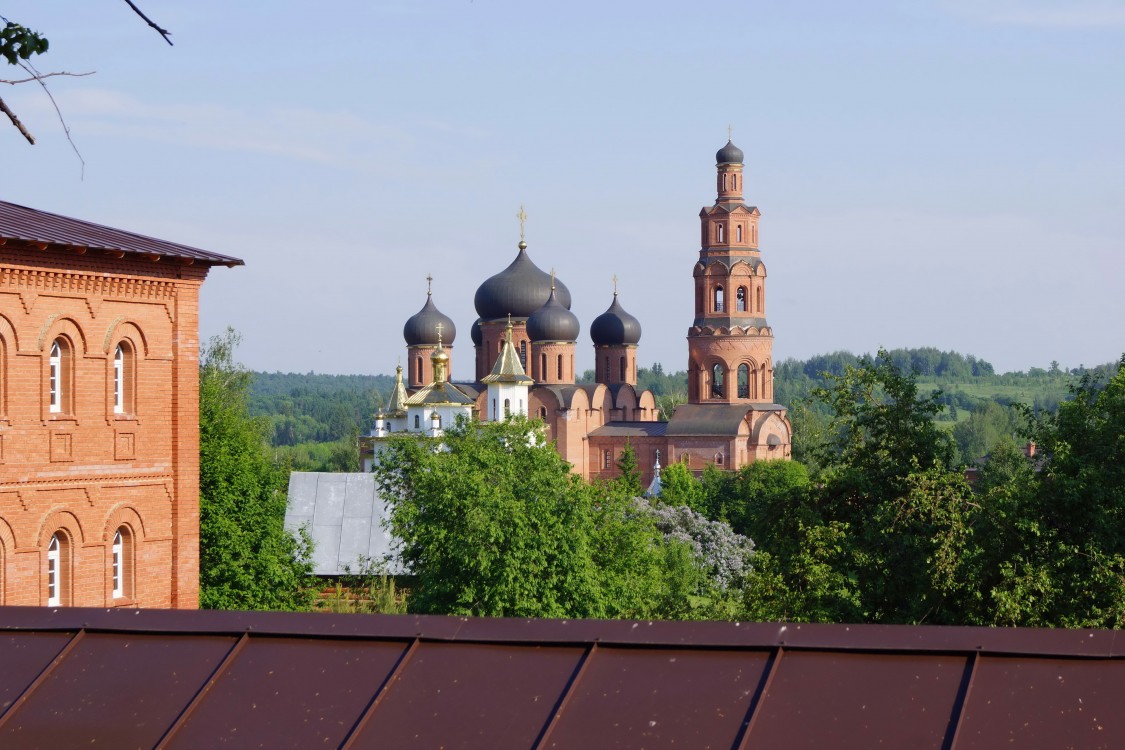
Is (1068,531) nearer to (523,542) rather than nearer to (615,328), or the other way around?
(523,542)

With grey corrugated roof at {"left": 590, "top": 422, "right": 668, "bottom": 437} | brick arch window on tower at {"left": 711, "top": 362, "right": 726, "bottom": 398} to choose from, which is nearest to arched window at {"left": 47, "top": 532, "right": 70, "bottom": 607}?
brick arch window on tower at {"left": 711, "top": 362, "right": 726, "bottom": 398}

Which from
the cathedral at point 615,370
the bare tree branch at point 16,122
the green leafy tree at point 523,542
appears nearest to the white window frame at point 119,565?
the green leafy tree at point 523,542

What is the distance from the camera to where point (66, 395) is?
1858cm

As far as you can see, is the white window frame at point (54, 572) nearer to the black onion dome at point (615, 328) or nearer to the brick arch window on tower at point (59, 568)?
the brick arch window on tower at point (59, 568)

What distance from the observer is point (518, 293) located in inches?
2923

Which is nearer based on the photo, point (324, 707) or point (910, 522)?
point (324, 707)

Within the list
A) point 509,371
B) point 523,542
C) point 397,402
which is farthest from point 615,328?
point 523,542

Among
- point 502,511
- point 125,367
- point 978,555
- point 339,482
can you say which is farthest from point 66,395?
point 339,482

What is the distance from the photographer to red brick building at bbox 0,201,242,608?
17.9 metres

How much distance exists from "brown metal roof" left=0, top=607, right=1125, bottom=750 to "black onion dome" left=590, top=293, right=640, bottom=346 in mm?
70820

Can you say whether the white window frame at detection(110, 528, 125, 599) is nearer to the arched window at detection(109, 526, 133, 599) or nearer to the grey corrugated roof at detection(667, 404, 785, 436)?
the arched window at detection(109, 526, 133, 599)

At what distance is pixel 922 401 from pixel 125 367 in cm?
961

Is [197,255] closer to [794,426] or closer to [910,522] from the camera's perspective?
[910,522]

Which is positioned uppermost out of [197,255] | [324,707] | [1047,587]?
[197,255]
